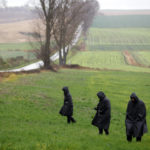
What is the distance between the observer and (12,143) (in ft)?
29.7

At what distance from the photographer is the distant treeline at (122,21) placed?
15200cm

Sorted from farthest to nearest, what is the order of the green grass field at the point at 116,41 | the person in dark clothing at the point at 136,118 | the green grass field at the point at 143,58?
1. the green grass field at the point at 116,41
2. the green grass field at the point at 143,58
3. the person in dark clothing at the point at 136,118

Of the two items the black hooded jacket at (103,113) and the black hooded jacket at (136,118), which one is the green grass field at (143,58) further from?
the black hooded jacket at (136,118)

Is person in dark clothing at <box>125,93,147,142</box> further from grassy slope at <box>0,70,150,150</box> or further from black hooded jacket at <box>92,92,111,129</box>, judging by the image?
black hooded jacket at <box>92,92,111,129</box>

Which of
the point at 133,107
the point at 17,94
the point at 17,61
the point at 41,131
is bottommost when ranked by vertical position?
the point at 17,61

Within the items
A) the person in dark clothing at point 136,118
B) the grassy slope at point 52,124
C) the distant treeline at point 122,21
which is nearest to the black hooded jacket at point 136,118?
the person in dark clothing at point 136,118

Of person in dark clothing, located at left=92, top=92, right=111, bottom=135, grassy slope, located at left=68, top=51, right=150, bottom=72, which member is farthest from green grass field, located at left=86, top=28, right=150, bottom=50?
person in dark clothing, located at left=92, top=92, right=111, bottom=135

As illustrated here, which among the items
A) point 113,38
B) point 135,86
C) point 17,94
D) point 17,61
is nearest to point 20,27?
point 113,38

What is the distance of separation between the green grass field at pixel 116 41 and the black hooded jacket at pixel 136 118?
3245 inches

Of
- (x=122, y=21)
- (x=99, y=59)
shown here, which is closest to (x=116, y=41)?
(x=99, y=59)

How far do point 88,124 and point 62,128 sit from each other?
2.15 meters

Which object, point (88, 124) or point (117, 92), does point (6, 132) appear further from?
point (117, 92)

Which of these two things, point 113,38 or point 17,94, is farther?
point 113,38

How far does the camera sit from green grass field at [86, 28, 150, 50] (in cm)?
9544
